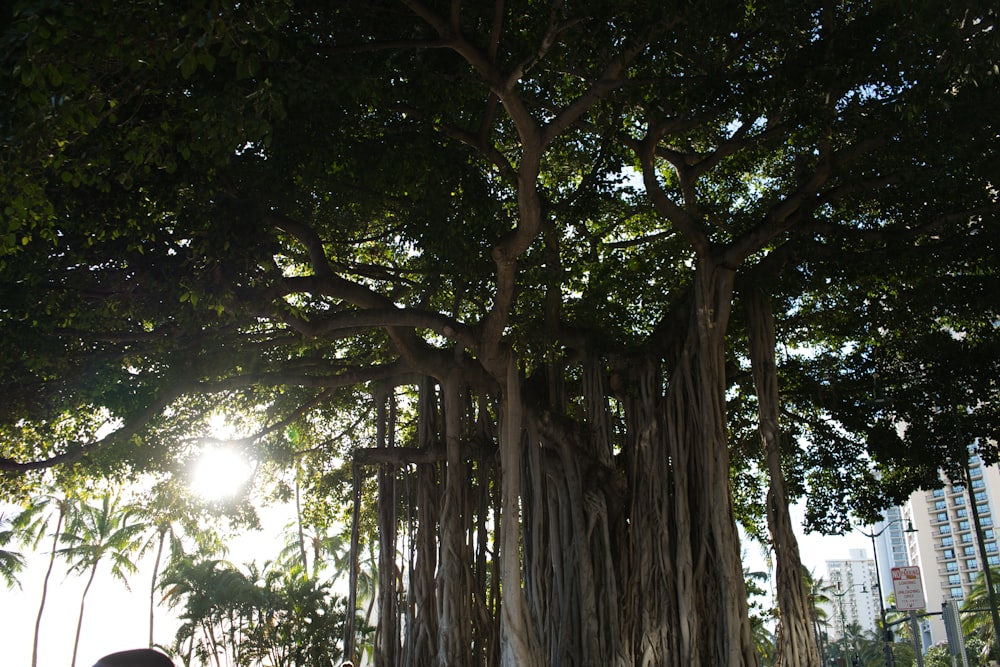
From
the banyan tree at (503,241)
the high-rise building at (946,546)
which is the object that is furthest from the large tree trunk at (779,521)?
the high-rise building at (946,546)

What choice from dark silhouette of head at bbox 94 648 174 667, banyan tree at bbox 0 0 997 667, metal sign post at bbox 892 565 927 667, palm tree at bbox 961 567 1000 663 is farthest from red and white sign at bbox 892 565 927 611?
palm tree at bbox 961 567 1000 663

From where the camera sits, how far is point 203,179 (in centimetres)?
536

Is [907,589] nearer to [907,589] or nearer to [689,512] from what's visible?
[907,589]

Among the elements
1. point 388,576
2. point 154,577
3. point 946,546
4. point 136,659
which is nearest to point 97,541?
point 154,577

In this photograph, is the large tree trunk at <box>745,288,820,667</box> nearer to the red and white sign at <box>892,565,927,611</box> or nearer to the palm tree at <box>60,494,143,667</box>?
the red and white sign at <box>892,565,927,611</box>

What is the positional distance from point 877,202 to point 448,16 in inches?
190

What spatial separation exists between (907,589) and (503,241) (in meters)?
10.0

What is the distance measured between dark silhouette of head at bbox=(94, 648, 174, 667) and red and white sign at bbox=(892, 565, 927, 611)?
43.7 feet

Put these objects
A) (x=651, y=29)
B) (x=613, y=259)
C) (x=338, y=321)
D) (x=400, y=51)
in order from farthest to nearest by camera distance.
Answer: (x=613, y=259)
(x=338, y=321)
(x=400, y=51)
(x=651, y=29)

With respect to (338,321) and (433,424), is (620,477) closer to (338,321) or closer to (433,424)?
(433,424)

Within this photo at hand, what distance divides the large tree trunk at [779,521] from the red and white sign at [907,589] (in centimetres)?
677

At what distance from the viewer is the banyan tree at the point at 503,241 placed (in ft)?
15.9

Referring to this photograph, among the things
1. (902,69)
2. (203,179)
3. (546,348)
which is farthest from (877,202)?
(203,179)

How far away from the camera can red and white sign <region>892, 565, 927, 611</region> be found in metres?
12.7
